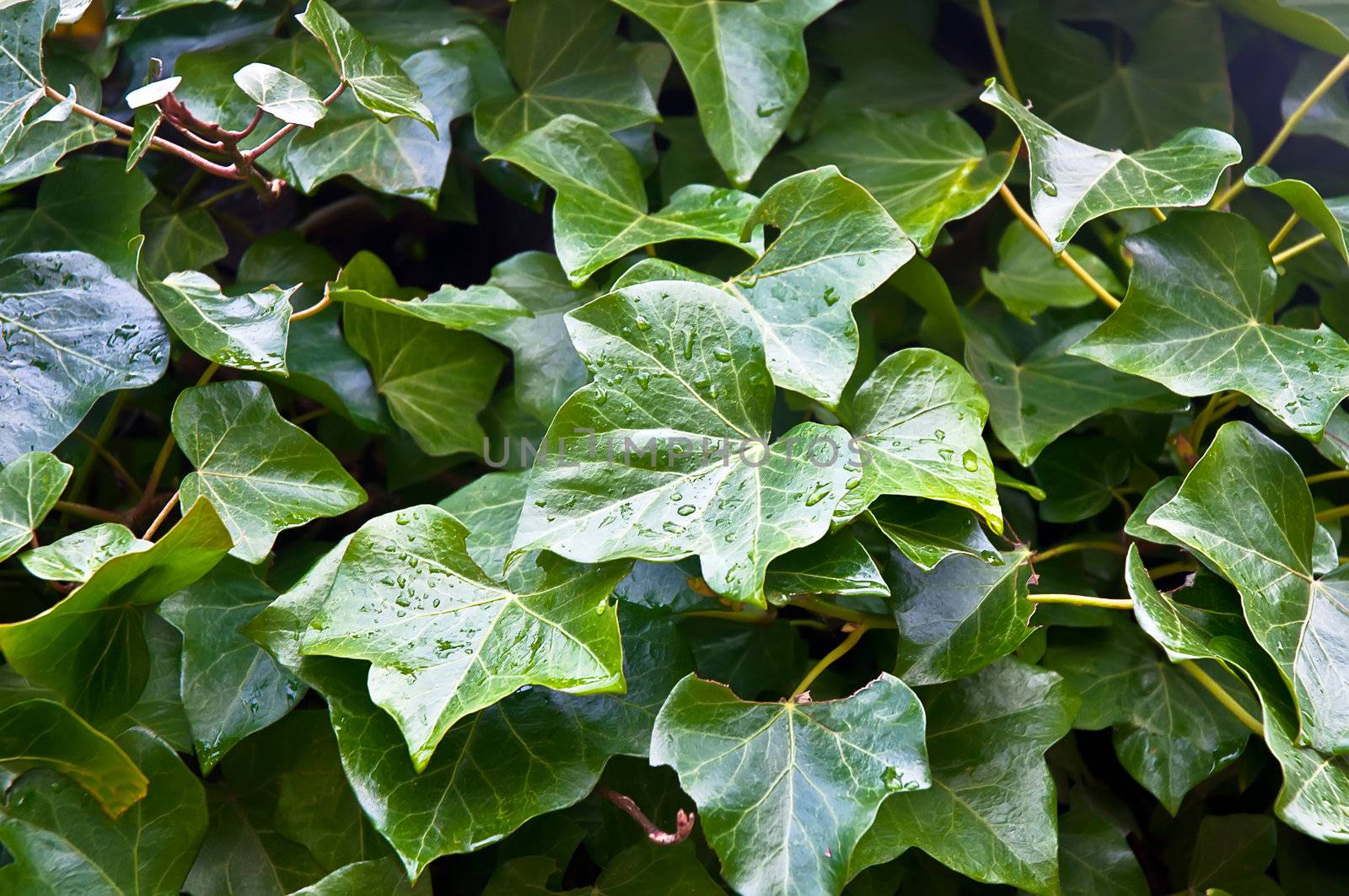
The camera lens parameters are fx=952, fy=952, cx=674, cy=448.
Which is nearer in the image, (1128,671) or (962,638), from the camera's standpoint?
(962,638)

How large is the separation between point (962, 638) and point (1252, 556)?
0.70ft

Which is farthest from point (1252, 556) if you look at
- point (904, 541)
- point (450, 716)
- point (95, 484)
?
point (95, 484)

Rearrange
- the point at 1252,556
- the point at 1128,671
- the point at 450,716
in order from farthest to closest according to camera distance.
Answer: the point at 1128,671
the point at 1252,556
the point at 450,716

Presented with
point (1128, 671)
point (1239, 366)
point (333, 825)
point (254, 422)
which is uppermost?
point (1239, 366)

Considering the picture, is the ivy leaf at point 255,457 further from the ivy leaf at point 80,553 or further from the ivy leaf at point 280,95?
the ivy leaf at point 280,95

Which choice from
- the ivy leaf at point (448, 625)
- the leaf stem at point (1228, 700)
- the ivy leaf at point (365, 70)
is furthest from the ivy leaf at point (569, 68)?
the leaf stem at point (1228, 700)

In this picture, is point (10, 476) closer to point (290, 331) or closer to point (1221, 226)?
point (290, 331)

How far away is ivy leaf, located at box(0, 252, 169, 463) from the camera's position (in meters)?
0.74

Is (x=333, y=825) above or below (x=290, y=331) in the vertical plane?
below

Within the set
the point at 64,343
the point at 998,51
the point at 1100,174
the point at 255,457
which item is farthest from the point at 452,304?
the point at 998,51

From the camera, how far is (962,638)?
0.70 metres

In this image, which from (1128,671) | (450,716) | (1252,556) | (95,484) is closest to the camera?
(450,716)

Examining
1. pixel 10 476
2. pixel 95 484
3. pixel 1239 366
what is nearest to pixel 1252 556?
pixel 1239 366

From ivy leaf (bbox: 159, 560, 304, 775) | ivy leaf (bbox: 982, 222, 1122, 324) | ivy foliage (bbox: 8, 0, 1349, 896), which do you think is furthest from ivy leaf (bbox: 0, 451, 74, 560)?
ivy leaf (bbox: 982, 222, 1122, 324)
